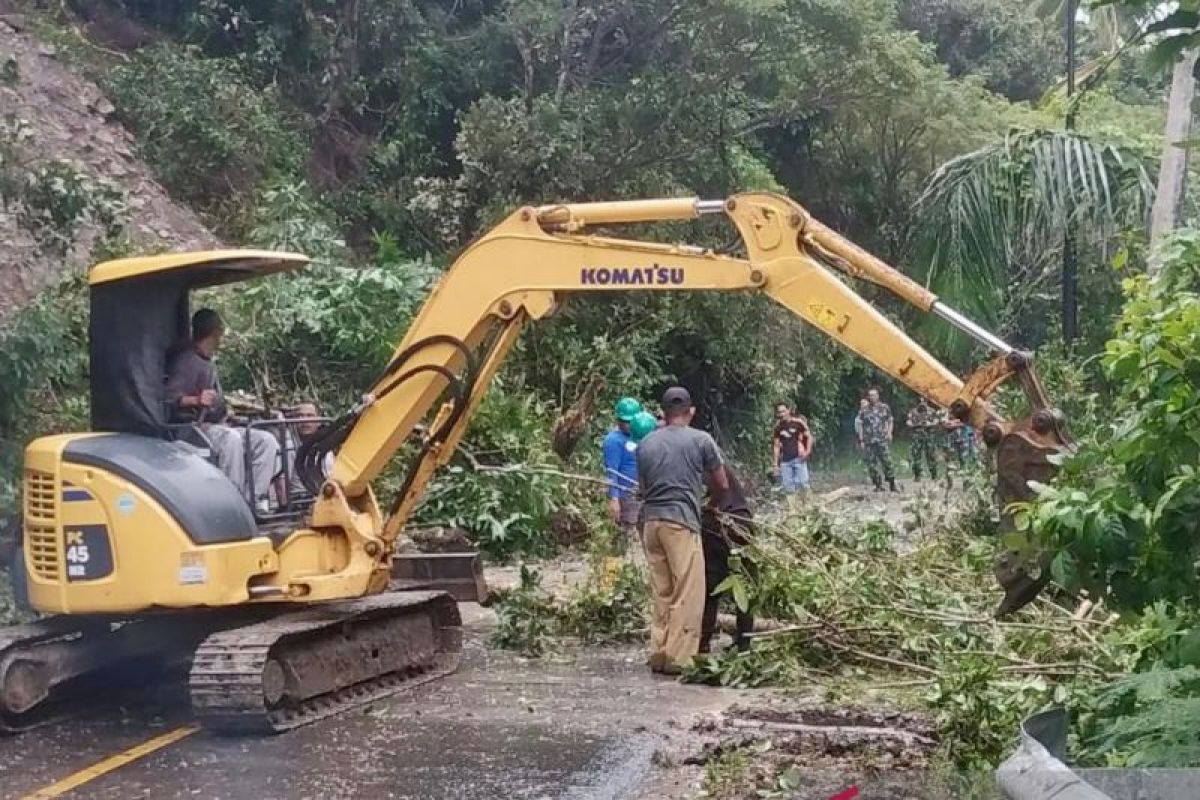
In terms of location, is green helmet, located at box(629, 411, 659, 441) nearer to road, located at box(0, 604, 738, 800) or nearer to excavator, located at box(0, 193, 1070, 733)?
road, located at box(0, 604, 738, 800)

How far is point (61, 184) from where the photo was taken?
13859 mm

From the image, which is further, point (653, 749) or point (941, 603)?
point (941, 603)

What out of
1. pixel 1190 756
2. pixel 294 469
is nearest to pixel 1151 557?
pixel 1190 756

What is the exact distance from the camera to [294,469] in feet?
34.8

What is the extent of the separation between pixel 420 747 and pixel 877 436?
57.9 ft

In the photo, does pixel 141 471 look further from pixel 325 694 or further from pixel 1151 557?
→ pixel 1151 557

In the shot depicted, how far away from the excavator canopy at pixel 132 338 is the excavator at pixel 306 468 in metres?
0.01

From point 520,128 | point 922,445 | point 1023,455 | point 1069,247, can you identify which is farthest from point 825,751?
point 520,128

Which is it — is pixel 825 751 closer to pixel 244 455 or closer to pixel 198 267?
pixel 244 455

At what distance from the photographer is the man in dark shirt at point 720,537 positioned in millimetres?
11336

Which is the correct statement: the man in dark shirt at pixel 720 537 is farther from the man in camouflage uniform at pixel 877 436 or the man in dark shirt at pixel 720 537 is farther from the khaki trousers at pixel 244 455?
the man in camouflage uniform at pixel 877 436

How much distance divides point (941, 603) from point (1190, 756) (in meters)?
6.17

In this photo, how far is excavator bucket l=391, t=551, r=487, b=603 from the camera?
42.7ft

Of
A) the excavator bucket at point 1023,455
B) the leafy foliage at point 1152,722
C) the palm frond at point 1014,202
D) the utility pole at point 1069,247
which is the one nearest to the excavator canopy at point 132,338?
the excavator bucket at point 1023,455
